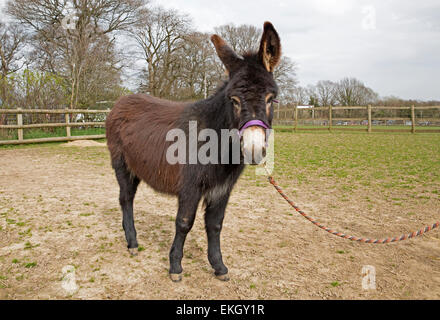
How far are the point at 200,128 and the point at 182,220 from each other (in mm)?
931

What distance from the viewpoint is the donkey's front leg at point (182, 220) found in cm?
273

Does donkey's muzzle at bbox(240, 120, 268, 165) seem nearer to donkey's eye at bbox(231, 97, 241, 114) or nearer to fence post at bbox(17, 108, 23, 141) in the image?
donkey's eye at bbox(231, 97, 241, 114)

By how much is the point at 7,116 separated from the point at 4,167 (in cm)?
697

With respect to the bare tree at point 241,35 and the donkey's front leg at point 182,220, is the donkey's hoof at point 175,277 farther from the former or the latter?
the bare tree at point 241,35

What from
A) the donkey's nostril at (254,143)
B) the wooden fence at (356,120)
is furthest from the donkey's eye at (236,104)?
the wooden fence at (356,120)

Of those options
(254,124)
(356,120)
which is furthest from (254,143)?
(356,120)

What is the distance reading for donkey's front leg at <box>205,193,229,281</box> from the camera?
117 inches

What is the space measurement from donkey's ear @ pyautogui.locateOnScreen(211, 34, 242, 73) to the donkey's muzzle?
64cm

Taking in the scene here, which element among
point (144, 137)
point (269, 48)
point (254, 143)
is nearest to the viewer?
point (254, 143)

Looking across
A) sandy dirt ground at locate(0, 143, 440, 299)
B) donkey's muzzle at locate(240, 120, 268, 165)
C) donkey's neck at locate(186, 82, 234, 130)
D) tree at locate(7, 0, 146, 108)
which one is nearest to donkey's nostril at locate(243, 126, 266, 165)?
donkey's muzzle at locate(240, 120, 268, 165)

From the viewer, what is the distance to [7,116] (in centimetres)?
1395

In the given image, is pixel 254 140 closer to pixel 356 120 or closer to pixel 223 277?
pixel 223 277

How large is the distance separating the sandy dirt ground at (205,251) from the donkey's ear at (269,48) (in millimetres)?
2128

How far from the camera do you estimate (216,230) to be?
10.2 feet
